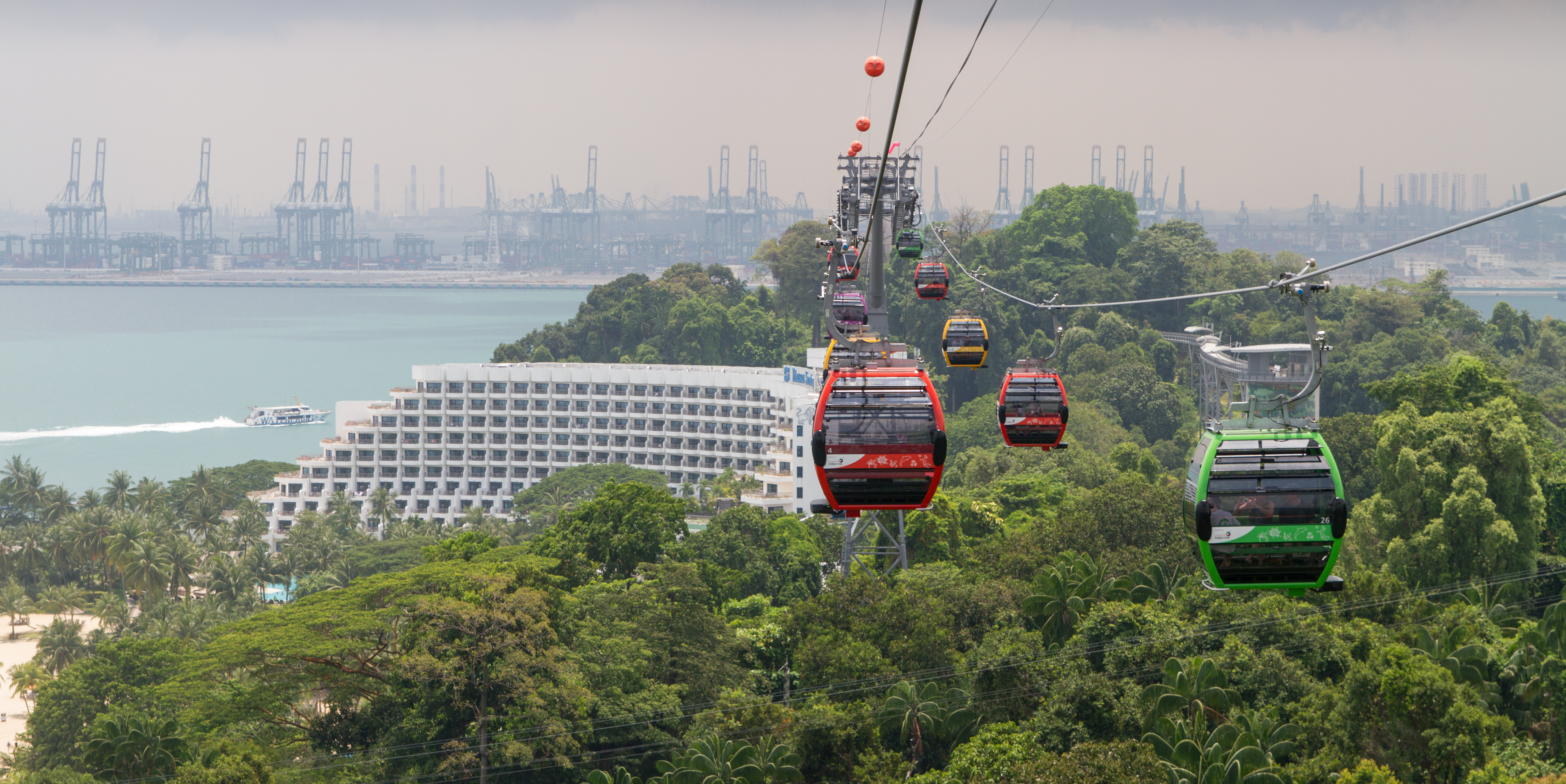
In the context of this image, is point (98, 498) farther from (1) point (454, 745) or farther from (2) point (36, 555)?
(1) point (454, 745)

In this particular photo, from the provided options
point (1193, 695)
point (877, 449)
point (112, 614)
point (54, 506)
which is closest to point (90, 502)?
point (54, 506)

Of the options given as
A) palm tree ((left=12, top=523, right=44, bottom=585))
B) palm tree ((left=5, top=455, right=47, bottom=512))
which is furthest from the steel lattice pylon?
palm tree ((left=5, top=455, right=47, bottom=512))

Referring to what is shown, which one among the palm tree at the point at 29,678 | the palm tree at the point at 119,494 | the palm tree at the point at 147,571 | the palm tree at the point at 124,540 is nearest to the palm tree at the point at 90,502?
the palm tree at the point at 119,494

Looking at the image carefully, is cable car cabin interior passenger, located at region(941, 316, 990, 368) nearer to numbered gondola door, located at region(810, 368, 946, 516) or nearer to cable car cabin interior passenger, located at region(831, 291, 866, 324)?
cable car cabin interior passenger, located at region(831, 291, 866, 324)

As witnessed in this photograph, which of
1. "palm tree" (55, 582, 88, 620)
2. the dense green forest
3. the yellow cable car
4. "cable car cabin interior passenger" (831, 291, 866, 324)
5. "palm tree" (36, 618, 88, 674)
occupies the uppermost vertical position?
A: "cable car cabin interior passenger" (831, 291, 866, 324)

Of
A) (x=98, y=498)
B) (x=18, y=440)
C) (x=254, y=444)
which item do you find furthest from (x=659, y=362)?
(x=18, y=440)

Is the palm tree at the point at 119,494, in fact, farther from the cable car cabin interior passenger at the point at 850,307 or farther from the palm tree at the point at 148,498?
the cable car cabin interior passenger at the point at 850,307

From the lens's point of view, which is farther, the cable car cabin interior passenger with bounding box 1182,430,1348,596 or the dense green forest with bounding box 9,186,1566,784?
the dense green forest with bounding box 9,186,1566,784
